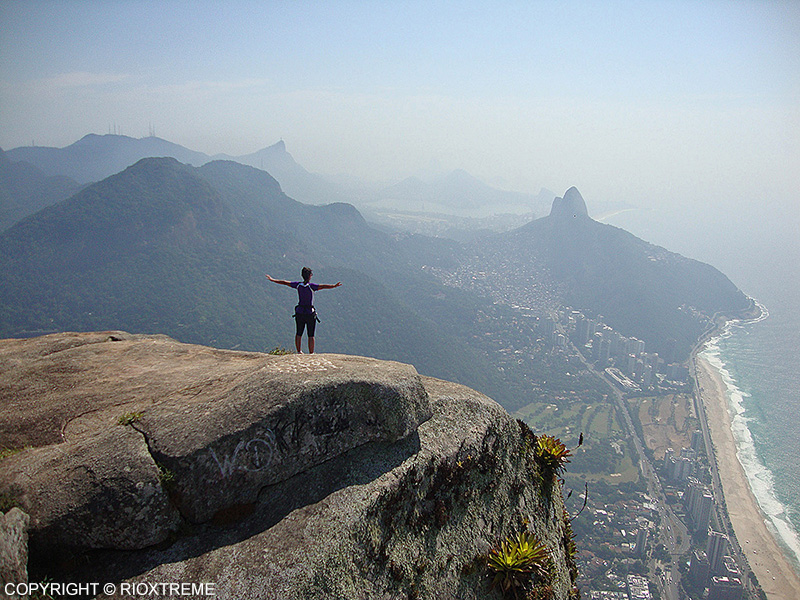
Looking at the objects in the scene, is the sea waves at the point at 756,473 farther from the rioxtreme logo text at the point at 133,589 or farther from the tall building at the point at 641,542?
the rioxtreme logo text at the point at 133,589

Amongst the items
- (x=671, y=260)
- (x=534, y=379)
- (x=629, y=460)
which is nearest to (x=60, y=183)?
(x=534, y=379)

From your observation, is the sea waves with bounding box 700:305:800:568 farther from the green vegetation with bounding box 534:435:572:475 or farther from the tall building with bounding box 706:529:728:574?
the green vegetation with bounding box 534:435:572:475

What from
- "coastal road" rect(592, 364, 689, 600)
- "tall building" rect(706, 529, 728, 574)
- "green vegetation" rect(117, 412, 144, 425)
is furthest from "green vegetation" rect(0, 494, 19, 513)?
"tall building" rect(706, 529, 728, 574)

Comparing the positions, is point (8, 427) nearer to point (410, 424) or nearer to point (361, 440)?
point (361, 440)

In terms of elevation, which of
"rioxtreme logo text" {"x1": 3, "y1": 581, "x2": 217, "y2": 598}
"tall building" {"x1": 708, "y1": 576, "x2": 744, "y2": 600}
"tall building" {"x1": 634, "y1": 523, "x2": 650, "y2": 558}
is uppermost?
"rioxtreme logo text" {"x1": 3, "y1": 581, "x2": 217, "y2": 598}

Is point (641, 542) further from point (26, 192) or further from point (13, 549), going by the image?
point (26, 192)
